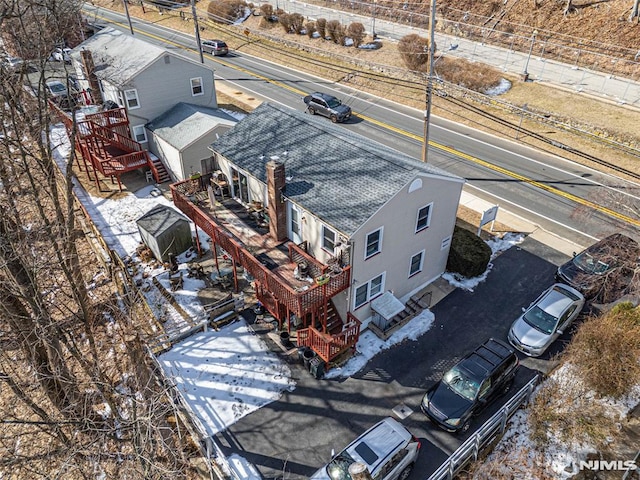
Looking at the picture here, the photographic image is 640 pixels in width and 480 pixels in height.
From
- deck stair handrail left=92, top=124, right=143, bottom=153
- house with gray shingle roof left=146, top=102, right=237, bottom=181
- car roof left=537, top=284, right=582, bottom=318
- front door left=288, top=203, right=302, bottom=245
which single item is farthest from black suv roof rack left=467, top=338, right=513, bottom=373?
deck stair handrail left=92, top=124, right=143, bottom=153

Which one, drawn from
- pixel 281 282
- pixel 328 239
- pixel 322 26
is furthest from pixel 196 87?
pixel 322 26

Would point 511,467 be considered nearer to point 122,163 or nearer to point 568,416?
point 568,416

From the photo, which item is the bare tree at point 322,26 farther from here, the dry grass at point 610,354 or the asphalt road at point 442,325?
the dry grass at point 610,354

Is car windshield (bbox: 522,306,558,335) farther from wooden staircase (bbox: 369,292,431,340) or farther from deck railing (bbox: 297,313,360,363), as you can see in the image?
deck railing (bbox: 297,313,360,363)

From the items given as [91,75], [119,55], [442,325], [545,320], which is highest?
[119,55]

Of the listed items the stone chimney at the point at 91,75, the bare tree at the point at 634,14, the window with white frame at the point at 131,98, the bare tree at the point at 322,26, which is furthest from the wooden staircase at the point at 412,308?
the bare tree at the point at 322,26

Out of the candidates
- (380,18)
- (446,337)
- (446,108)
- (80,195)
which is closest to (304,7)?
(380,18)
